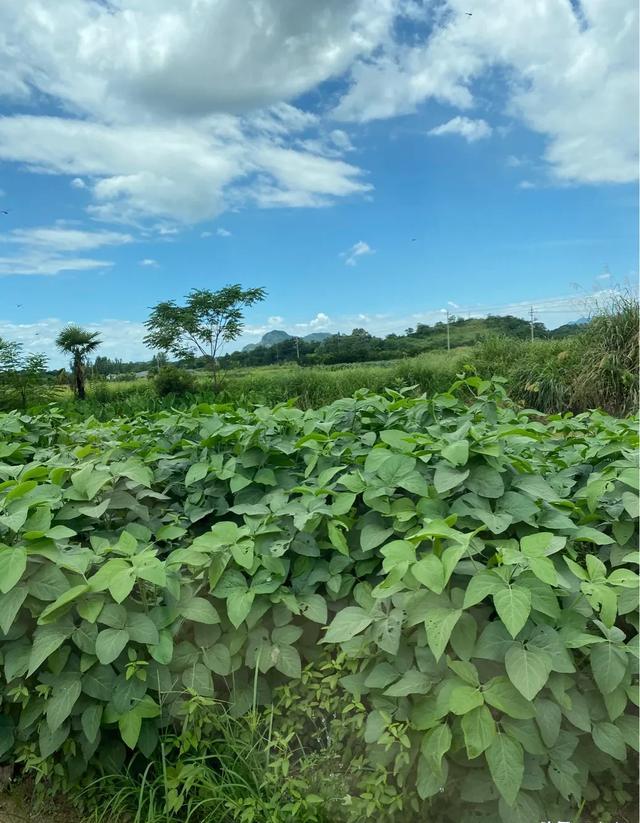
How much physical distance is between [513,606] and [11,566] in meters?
0.96

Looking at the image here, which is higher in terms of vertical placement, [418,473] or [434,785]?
[418,473]

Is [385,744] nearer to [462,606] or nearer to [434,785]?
[434,785]

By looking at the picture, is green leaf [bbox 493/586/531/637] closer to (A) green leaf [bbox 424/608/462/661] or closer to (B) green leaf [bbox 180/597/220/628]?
(A) green leaf [bbox 424/608/462/661]

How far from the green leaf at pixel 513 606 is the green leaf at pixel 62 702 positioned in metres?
0.87

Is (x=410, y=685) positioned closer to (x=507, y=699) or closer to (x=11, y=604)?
(x=507, y=699)

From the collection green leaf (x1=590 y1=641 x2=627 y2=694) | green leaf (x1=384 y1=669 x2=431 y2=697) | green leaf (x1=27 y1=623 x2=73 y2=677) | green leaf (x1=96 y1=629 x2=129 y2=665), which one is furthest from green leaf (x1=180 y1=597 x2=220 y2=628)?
green leaf (x1=590 y1=641 x2=627 y2=694)

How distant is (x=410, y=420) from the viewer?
2.02 m

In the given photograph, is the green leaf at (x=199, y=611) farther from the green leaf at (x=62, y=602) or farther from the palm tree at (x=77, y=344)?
the palm tree at (x=77, y=344)

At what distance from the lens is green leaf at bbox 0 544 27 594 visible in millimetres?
1298

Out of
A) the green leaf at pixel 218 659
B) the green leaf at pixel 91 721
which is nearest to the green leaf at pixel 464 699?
the green leaf at pixel 218 659

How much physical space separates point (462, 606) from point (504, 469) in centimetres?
45

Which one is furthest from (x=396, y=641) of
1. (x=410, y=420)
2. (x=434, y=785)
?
(x=410, y=420)

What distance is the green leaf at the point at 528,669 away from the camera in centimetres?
109

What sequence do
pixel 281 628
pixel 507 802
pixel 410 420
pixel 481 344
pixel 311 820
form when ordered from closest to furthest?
pixel 507 802 < pixel 311 820 < pixel 281 628 < pixel 410 420 < pixel 481 344
